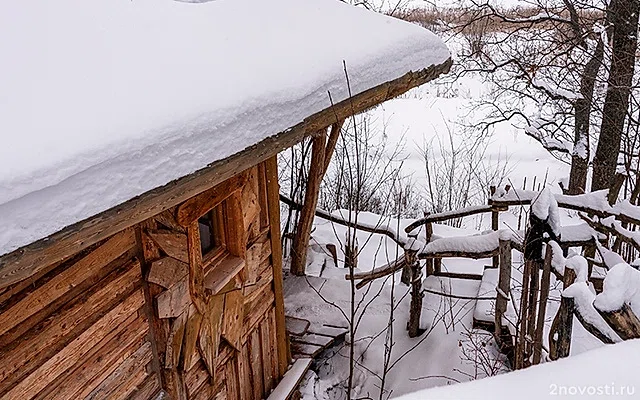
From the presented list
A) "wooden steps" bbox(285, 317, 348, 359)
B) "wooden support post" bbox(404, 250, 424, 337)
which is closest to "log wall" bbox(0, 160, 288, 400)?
"wooden steps" bbox(285, 317, 348, 359)

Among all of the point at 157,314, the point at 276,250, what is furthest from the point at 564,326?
the point at 157,314

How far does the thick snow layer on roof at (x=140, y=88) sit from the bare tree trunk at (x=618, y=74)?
626 cm

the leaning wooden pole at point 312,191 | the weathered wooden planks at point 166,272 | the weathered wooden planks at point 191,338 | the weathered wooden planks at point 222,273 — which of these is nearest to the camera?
the weathered wooden planks at point 166,272

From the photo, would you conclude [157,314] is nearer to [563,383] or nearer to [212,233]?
[212,233]

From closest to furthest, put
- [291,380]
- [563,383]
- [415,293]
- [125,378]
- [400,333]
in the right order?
1. [563,383]
2. [125,378]
3. [291,380]
4. [415,293]
5. [400,333]

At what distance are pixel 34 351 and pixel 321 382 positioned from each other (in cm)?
331

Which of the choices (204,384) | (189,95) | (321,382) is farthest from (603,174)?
(189,95)

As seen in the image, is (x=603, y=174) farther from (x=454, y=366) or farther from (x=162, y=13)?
(x=162, y=13)

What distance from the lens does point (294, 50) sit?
316 centimetres

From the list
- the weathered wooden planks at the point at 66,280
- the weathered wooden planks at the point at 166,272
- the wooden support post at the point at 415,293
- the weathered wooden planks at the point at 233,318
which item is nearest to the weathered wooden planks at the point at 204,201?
the weathered wooden planks at the point at 166,272

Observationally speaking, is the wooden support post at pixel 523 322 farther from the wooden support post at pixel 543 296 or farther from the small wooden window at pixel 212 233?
the small wooden window at pixel 212 233

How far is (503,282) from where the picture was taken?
5078 mm

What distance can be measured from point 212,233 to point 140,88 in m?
1.93

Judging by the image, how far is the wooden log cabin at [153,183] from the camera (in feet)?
5.59
